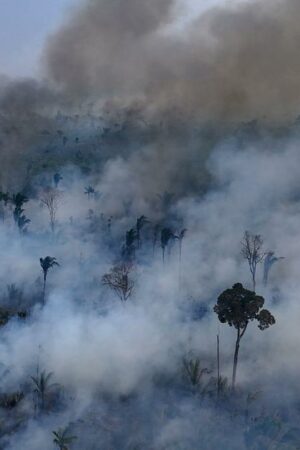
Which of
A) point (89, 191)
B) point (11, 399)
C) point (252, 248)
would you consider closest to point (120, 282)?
point (11, 399)

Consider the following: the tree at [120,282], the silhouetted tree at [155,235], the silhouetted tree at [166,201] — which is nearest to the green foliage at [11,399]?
the tree at [120,282]

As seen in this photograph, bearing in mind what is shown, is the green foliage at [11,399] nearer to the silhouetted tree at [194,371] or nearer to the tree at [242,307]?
the silhouetted tree at [194,371]

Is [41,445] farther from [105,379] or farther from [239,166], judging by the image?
[239,166]

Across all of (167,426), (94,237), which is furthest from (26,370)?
(94,237)

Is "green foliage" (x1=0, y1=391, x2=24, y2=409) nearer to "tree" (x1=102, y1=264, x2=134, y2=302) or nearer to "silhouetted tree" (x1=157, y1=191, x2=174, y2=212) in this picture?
"tree" (x1=102, y1=264, x2=134, y2=302)

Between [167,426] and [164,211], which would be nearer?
[167,426]

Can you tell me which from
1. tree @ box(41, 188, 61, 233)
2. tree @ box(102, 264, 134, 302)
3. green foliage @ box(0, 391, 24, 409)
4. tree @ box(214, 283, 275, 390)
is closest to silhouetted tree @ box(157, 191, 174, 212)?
tree @ box(41, 188, 61, 233)
